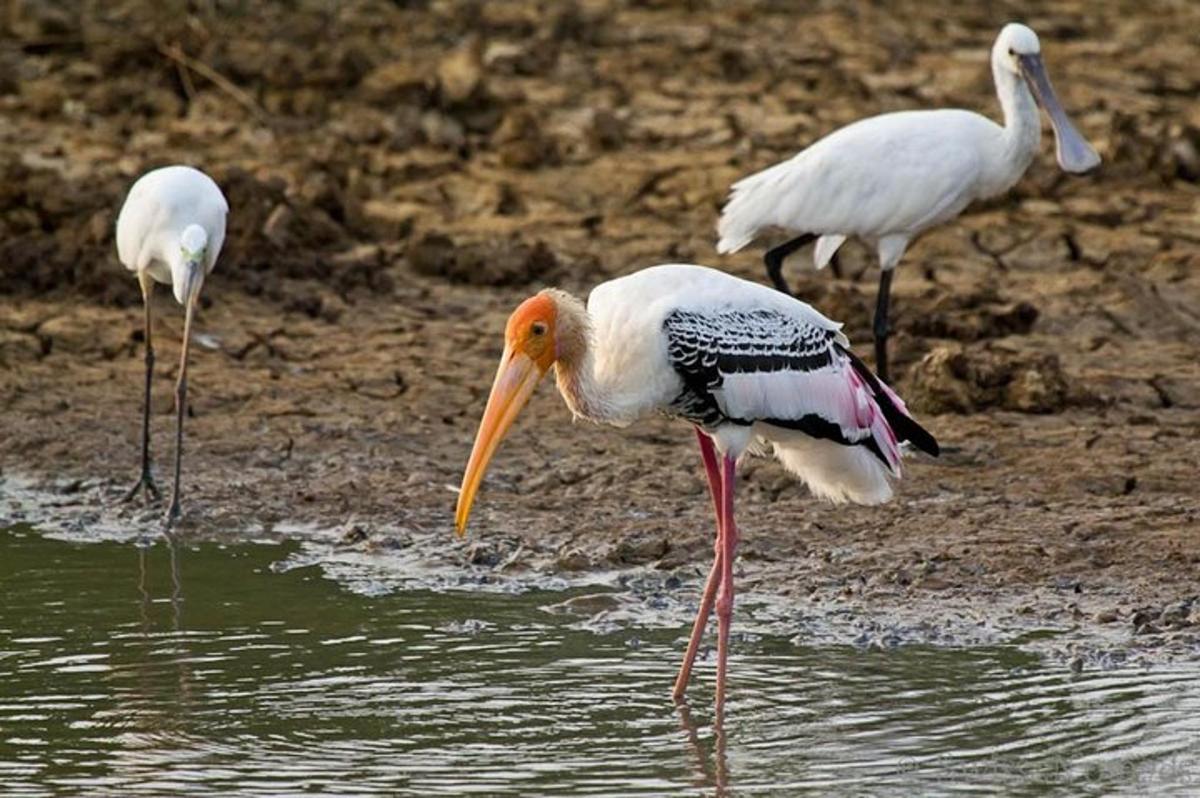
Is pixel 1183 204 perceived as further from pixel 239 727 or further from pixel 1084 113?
pixel 239 727

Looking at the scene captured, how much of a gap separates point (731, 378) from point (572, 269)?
14.8ft

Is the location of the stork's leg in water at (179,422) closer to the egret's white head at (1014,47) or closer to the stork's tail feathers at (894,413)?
the stork's tail feathers at (894,413)

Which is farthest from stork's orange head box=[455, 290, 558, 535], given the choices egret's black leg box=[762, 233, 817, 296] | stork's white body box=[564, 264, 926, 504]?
egret's black leg box=[762, 233, 817, 296]

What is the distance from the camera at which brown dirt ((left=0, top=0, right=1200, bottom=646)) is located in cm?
797

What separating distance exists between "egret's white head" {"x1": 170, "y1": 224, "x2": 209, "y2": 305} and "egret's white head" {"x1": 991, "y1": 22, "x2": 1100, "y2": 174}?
10.8ft

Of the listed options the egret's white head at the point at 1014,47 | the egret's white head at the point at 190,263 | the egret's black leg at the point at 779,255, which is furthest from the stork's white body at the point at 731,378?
the egret's white head at the point at 1014,47

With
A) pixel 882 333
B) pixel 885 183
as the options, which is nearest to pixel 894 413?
pixel 882 333

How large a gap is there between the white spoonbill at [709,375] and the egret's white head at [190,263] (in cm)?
269

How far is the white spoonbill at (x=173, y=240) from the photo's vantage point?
8812 mm

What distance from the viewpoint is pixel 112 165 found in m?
12.0

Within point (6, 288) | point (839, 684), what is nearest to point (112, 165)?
point (6, 288)

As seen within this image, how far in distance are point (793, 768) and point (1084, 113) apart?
26.0 ft

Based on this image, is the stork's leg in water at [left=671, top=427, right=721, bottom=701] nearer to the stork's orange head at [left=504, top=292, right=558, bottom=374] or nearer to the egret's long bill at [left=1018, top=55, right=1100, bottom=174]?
the stork's orange head at [left=504, top=292, right=558, bottom=374]

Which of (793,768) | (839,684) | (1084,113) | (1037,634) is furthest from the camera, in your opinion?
(1084,113)
